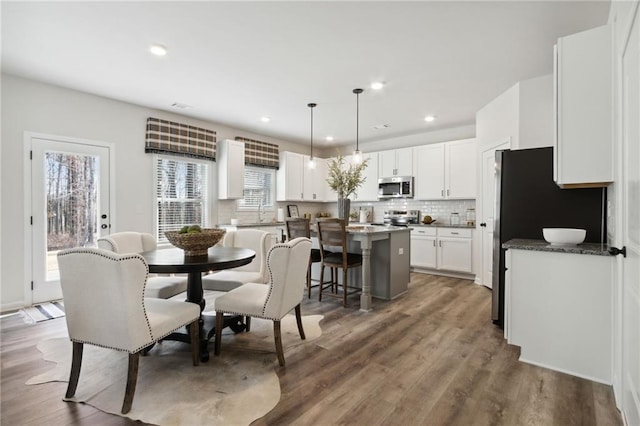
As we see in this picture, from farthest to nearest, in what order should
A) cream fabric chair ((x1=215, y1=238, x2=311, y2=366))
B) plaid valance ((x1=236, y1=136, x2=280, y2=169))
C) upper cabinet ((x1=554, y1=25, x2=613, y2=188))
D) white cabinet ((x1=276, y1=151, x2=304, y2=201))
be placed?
white cabinet ((x1=276, y1=151, x2=304, y2=201)) < plaid valance ((x1=236, y1=136, x2=280, y2=169)) < cream fabric chair ((x1=215, y1=238, x2=311, y2=366)) < upper cabinet ((x1=554, y1=25, x2=613, y2=188))

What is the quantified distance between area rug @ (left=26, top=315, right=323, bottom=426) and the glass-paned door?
1.51 m

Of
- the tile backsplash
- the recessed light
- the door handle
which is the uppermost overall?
the recessed light

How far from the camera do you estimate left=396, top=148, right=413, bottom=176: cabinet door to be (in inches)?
240

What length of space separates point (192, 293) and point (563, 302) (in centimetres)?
279

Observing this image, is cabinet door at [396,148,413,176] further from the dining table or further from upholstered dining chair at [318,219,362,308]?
the dining table

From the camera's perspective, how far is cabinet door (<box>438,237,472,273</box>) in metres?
5.16

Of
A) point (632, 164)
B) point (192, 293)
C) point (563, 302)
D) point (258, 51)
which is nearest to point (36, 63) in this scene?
point (258, 51)

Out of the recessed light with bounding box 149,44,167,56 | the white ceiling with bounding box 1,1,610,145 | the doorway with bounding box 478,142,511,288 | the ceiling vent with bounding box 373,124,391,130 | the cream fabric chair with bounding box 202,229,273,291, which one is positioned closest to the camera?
the white ceiling with bounding box 1,1,610,145

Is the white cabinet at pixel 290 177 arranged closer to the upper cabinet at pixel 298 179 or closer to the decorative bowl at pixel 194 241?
the upper cabinet at pixel 298 179

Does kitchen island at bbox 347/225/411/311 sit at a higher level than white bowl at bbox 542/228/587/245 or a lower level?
lower

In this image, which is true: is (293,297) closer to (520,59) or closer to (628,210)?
(628,210)

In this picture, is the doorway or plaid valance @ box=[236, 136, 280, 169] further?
plaid valance @ box=[236, 136, 280, 169]

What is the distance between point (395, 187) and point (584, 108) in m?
4.17

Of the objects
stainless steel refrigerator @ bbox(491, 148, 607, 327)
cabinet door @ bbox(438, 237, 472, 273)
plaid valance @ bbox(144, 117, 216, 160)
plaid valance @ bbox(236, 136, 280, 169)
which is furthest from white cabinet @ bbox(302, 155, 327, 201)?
stainless steel refrigerator @ bbox(491, 148, 607, 327)
